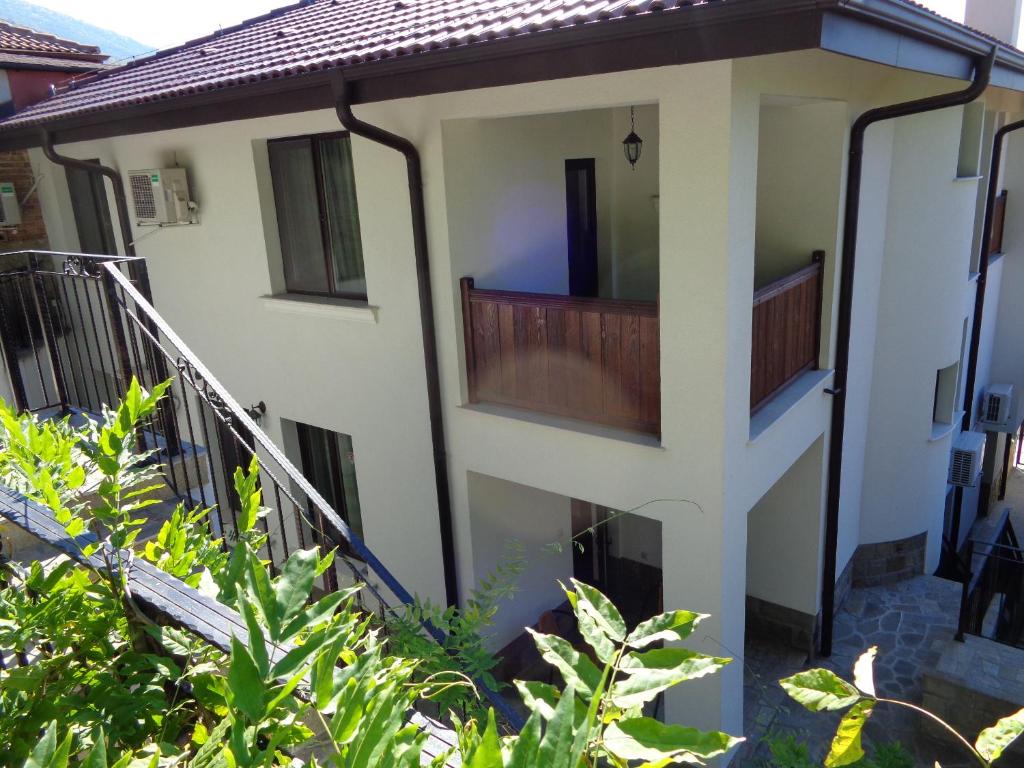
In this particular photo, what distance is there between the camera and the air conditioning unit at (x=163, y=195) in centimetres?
805

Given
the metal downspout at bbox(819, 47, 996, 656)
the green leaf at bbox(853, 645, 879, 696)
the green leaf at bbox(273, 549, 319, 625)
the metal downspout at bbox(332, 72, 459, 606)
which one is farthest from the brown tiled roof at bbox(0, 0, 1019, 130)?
the green leaf at bbox(273, 549, 319, 625)

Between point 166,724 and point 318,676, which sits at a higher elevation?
point 318,676

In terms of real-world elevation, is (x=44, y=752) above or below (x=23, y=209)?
below

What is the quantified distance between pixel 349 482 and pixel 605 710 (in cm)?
718

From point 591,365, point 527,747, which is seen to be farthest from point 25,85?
point 527,747

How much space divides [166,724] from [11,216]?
34.0 feet

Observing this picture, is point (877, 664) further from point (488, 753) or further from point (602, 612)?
point (488, 753)

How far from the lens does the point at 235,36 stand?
973 centimetres

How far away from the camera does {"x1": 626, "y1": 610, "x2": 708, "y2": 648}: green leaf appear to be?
4.69 feet

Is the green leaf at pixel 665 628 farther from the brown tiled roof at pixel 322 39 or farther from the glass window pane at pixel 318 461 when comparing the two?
the glass window pane at pixel 318 461

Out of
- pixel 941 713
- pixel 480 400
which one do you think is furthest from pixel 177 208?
pixel 941 713

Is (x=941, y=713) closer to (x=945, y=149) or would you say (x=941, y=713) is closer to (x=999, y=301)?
(x=945, y=149)

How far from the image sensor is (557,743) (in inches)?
44.5

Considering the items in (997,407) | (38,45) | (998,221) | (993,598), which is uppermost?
(38,45)
